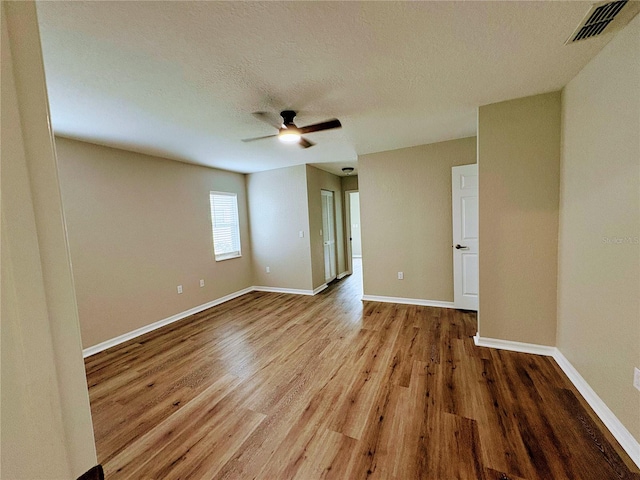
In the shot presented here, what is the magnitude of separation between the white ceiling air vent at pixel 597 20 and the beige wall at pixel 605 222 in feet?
0.49

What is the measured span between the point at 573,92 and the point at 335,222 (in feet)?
14.3

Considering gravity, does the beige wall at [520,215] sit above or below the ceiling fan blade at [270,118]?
below

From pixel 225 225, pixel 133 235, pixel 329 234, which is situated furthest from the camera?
pixel 329 234

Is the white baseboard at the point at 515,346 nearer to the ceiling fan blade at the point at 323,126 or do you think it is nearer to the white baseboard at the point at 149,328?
the ceiling fan blade at the point at 323,126

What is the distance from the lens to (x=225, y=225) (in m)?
5.00

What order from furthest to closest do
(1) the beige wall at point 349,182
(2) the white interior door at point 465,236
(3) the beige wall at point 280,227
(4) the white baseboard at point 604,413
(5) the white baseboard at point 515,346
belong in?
(1) the beige wall at point 349,182 → (3) the beige wall at point 280,227 → (2) the white interior door at point 465,236 → (5) the white baseboard at point 515,346 → (4) the white baseboard at point 604,413

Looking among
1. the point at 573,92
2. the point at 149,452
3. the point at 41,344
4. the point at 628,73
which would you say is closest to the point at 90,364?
the point at 149,452

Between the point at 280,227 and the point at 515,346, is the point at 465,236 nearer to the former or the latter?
the point at 515,346

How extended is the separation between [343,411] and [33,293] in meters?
2.07

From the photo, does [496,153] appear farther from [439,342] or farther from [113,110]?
[113,110]

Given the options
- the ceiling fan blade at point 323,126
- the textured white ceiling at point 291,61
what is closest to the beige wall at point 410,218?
the textured white ceiling at point 291,61

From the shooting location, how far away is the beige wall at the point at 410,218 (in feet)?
12.7

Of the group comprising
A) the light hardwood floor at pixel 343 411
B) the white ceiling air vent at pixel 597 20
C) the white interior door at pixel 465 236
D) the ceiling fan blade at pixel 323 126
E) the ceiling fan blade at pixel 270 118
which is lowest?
the light hardwood floor at pixel 343 411

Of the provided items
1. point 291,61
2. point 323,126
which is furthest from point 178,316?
point 291,61
